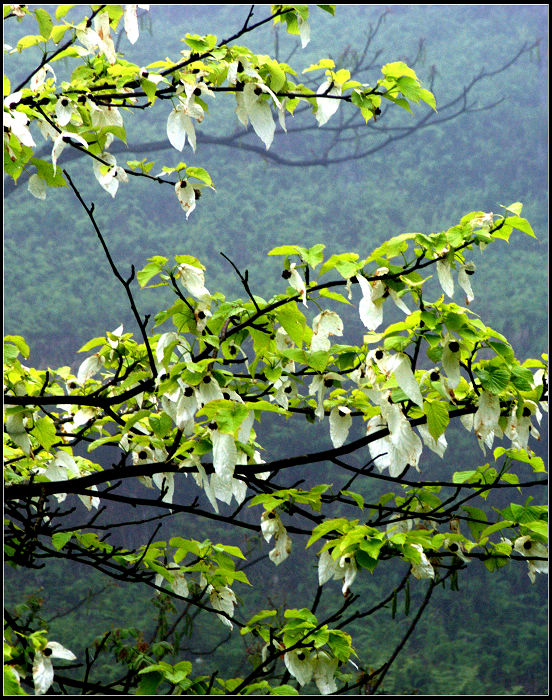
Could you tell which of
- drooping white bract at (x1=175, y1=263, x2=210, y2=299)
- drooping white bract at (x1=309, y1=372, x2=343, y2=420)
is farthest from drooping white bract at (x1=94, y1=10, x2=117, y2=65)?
drooping white bract at (x1=309, y1=372, x2=343, y2=420)

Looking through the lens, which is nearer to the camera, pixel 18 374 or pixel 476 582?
pixel 18 374

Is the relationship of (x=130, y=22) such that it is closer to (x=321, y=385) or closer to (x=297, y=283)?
(x=297, y=283)

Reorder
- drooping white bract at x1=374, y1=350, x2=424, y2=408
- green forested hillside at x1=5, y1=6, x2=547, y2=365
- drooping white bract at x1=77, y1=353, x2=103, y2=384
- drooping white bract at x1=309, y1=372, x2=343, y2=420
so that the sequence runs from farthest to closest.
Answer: green forested hillside at x1=5, y1=6, x2=547, y2=365, drooping white bract at x1=77, y1=353, x2=103, y2=384, drooping white bract at x1=309, y1=372, x2=343, y2=420, drooping white bract at x1=374, y1=350, x2=424, y2=408

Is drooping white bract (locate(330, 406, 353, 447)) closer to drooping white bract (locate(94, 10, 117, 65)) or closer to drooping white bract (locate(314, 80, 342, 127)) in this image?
drooping white bract (locate(314, 80, 342, 127))

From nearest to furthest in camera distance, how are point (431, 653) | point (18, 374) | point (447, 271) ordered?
point (447, 271) < point (18, 374) < point (431, 653)

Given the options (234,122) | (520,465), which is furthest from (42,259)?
(520,465)

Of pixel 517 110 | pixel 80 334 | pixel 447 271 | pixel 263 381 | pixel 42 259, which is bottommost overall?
pixel 80 334

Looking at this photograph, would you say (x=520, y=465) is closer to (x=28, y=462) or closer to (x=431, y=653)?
(x=431, y=653)
